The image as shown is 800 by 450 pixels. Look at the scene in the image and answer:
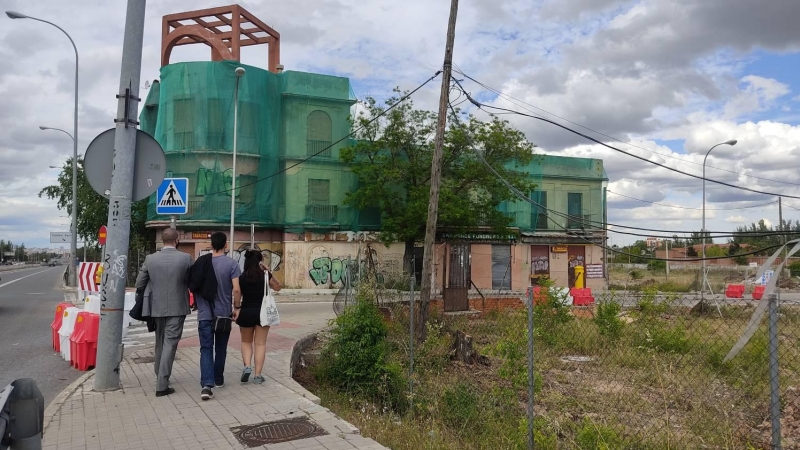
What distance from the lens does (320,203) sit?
34.4 meters

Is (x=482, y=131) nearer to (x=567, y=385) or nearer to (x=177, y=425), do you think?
(x=567, y=385)

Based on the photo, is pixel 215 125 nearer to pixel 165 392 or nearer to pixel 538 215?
pixel 538 215

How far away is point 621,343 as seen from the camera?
1151cm

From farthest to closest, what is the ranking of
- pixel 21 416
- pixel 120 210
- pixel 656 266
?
pixel 656 266 → pixel 120 210 → pixel 21 416

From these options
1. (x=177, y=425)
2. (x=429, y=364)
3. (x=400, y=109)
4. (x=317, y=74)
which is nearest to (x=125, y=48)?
(x=177, y=425)

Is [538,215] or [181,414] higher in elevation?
[538,215]

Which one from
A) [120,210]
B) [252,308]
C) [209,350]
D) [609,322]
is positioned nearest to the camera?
[209,350]

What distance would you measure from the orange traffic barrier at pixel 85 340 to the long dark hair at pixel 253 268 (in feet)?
11.3

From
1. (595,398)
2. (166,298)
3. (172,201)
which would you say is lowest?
(595,398)

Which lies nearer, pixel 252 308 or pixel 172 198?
pixel 252 308

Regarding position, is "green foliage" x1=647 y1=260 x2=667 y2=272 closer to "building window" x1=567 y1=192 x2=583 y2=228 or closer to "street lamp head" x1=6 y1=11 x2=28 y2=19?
"building window" x1=567 y1=192 x2=583 y2=228

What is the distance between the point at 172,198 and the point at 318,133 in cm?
2361

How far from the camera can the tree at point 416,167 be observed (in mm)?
31500

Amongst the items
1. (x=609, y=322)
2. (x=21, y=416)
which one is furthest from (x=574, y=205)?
(x=21, y=416)
